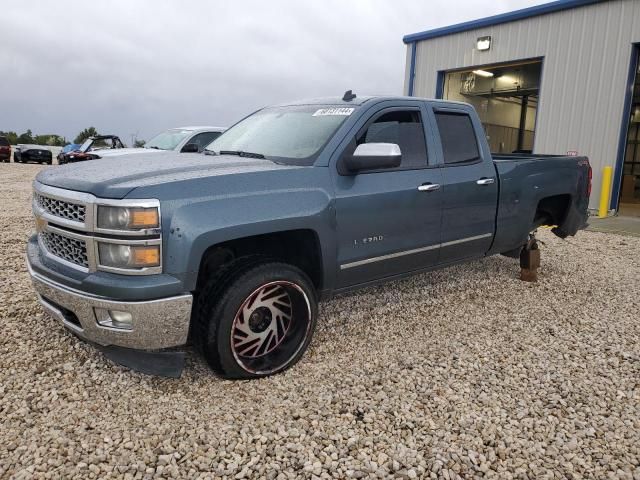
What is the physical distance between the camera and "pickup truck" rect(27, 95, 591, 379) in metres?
2.72

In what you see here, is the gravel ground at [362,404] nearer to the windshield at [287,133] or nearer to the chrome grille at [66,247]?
the chrome grille at [66,247]

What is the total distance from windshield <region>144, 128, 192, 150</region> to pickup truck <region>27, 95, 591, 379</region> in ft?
22.2

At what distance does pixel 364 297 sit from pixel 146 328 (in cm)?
253

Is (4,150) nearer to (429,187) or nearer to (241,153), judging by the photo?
(241,153)

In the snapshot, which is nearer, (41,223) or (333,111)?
(41,223)

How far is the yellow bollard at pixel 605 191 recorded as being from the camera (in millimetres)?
11109

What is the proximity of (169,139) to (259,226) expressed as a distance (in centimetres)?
886

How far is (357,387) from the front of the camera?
3127 mm

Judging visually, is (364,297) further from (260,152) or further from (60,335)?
(60,335)

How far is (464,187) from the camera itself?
13.9ft

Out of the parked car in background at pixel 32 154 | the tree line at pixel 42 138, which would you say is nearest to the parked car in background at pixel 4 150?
the parked car in background at pixel 32 154

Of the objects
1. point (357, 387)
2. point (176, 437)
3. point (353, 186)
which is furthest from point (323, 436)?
point (353, 186)

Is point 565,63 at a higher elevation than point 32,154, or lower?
higher

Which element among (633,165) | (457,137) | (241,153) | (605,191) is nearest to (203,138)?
(241,153)
